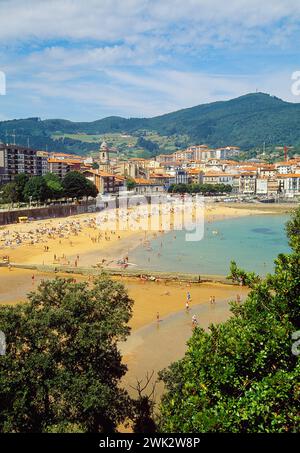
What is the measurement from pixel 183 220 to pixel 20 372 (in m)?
55.6

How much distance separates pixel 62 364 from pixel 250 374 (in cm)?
387

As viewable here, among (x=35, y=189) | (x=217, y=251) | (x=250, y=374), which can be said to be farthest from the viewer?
(x=35, y=189)

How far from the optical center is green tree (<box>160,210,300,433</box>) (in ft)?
18.1

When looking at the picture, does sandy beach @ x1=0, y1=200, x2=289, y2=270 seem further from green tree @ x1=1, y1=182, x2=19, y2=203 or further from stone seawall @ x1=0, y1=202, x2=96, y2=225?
green tree @ x1=1, y1=182, x2=19, y2=203

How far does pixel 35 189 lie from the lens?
189ft

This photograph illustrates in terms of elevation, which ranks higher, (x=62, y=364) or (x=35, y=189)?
(x=35, y=189)

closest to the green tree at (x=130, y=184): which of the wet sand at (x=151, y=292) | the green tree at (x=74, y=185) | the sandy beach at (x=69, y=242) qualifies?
the green tree at (x=74, y=185)

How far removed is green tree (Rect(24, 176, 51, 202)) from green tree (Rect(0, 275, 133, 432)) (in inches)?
1970

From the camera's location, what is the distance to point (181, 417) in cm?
633

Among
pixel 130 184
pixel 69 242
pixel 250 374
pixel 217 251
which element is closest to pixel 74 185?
pixel 69 242

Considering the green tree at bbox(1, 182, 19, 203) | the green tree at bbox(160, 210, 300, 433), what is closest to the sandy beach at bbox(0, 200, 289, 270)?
the green tree at bbox(1, 182, 19, 203)

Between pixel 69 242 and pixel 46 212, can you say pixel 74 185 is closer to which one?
pixel 46 212

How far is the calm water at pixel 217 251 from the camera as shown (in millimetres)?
30672
